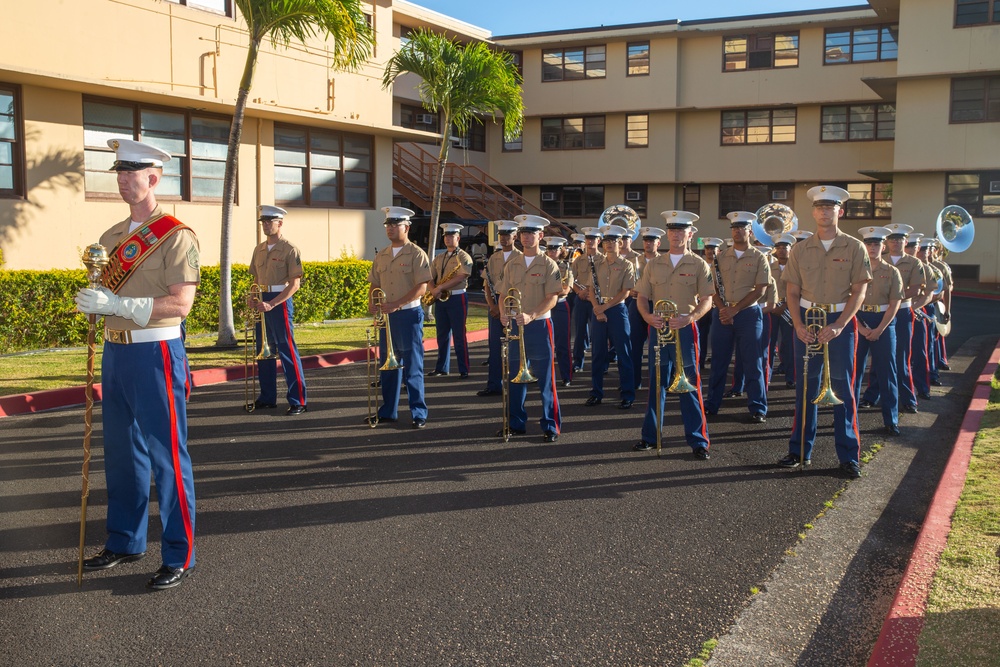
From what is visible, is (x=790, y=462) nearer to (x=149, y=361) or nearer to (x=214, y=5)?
(x=149, y=361)

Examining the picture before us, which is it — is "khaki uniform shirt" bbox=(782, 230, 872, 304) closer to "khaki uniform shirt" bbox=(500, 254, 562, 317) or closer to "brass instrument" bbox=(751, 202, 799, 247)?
"khaki uniform shirt" bbox=(500, 254, 562, 317)

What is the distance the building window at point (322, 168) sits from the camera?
69.1ft

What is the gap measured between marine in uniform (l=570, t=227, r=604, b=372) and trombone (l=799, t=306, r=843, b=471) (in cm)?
477

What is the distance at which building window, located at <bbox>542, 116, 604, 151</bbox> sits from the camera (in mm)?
38688

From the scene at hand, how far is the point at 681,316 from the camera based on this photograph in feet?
28.0

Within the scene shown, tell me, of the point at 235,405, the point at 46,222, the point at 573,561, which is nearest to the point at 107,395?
the point at 573,561

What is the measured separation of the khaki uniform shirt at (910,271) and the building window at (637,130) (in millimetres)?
27324

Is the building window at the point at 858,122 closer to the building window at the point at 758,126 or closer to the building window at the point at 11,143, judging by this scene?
the building window at the point at 758,126

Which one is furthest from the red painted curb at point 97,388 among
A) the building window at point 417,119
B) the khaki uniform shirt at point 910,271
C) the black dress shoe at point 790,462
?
the building window at point 417,119

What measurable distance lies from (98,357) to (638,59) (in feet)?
93.7

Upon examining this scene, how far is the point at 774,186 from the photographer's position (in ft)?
122

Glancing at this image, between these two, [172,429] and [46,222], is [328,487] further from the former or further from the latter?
[46,222]

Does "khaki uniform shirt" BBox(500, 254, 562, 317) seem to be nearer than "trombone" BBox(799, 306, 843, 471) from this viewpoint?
No

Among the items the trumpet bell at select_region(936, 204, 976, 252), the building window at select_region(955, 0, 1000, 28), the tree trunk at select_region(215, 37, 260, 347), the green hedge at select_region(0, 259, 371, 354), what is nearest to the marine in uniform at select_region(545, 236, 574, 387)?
the green hedge at select_region(0, 259, 371, 354)
